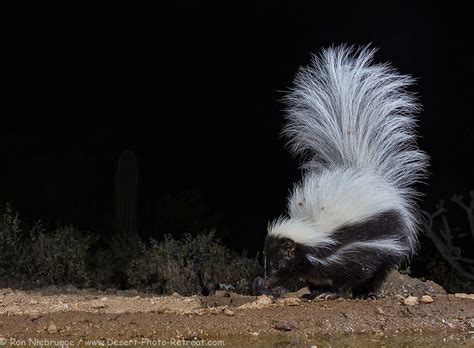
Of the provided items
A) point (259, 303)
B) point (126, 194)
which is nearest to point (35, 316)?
point (259, 303)

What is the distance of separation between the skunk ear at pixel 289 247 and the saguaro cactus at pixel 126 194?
171 inches

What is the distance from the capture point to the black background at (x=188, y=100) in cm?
1066

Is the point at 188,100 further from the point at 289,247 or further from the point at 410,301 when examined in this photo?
the point at 410,301

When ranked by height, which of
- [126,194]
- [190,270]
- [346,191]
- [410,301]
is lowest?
[410,301]

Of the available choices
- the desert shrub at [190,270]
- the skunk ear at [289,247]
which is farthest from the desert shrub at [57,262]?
the skunk ear at [289,247]

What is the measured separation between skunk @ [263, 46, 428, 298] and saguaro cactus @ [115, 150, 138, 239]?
11.2 feet

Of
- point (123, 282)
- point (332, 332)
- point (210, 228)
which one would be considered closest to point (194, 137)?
point (210, 228)

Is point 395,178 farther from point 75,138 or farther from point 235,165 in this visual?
point 75,138

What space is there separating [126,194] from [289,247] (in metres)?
4.54

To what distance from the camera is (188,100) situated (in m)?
11.3

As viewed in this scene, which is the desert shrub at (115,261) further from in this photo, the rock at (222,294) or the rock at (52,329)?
the rock at (52,329)

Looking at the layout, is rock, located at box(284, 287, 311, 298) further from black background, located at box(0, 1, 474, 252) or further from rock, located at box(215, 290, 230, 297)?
black background, located at box(0, 1, 474, 252)

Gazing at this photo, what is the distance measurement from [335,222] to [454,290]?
4.48 m

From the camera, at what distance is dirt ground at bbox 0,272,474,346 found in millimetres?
4719
